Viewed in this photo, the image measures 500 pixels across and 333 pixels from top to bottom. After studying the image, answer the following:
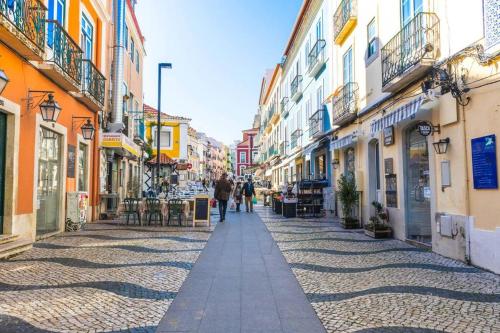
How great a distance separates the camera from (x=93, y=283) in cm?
566

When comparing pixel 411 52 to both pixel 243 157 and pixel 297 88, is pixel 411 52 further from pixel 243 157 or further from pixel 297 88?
pixel 243 157

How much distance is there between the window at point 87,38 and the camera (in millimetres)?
13180

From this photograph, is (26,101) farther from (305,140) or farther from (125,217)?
(305,140)

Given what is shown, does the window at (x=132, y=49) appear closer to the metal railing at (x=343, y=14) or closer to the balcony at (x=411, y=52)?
the metal railing at (x=343, y=14)

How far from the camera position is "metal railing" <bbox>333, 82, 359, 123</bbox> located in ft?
43.4

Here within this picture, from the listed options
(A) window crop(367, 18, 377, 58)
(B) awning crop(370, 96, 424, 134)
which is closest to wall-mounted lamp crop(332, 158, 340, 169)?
(A) window crop(367, 18, 377, 58)

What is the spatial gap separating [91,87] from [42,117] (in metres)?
3.88

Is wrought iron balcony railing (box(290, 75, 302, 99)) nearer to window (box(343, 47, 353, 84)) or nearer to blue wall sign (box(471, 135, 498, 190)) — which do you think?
window (box(343, 47, 353, 84))

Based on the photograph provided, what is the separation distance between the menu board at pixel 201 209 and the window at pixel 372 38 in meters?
6.64

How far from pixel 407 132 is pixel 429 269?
4.18 metres

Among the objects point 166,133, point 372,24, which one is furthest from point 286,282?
point 166,133

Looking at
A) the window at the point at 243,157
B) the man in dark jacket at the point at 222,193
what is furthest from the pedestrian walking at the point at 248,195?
the window at the point at 243,157

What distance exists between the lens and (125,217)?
14164 mm

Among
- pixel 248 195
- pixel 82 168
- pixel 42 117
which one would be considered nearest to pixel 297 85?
pixel 248 195
